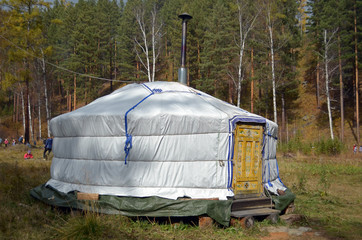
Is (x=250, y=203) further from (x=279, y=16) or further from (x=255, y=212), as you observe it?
(x=279, y=16)

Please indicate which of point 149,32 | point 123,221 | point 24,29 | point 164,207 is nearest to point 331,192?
point 164,207

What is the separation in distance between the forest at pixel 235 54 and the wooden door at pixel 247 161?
11.0 metres

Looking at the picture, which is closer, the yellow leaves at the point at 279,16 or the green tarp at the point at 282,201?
the green tarp at the point at 282,201

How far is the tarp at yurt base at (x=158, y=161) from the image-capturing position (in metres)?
5.25

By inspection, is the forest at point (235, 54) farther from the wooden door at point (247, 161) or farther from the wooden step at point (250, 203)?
the wooden step at point (250, 203)

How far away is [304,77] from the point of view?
90.9ft

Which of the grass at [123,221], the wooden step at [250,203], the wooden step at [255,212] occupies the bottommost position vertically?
the grass at [123,221]

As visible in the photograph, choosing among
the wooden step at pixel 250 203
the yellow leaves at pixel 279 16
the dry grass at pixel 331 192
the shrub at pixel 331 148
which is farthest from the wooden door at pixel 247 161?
the yellow leaves at pixel 279 16

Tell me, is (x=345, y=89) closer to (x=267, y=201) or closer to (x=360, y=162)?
(x=360, y=162)

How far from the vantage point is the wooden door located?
5.79m

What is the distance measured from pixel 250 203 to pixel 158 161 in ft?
5.80

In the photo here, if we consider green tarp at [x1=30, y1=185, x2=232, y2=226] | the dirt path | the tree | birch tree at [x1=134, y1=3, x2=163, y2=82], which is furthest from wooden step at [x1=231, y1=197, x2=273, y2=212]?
the tree

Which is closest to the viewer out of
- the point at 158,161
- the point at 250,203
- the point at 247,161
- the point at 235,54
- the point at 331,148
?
the point at 158,161

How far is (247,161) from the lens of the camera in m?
6.00
